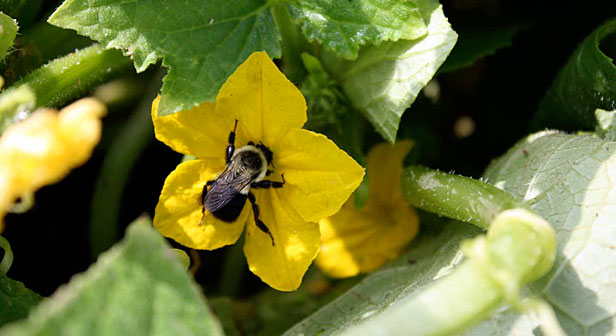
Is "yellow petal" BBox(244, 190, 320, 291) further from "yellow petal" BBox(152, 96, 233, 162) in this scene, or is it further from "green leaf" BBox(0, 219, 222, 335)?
"green leaf" BBox(0, 219, 222, 335)

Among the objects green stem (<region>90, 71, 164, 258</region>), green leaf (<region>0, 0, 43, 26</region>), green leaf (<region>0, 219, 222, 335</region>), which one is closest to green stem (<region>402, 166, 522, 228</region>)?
green leaf (<region>0, 219, 222, 335</region>)

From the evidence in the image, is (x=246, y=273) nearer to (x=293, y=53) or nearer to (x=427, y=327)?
(x=293, y=53)

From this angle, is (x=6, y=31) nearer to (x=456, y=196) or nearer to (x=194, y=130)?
(x=194, y=130)

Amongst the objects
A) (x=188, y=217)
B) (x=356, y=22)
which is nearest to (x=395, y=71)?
(x=356, y=22)

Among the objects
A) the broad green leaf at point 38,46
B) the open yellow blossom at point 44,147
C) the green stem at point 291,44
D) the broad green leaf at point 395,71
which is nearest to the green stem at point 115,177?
the broad green leaf at point 38,46

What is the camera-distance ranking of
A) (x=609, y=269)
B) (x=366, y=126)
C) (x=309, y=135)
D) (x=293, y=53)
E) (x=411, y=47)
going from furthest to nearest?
(x=366, y=126), (x=293, y=53), (x=411, y=47), (x=309, y=135), (x=609, y=269)

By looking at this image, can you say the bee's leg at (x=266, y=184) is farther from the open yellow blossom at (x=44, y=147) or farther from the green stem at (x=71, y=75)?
the open yellow blossom at (x=44, y=147)

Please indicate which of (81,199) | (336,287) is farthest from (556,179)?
(81,199)
